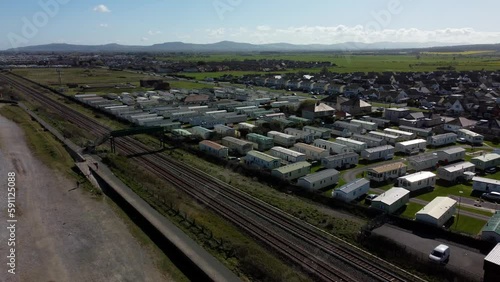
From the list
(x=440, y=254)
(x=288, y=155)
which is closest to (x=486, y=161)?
(x=288, y=155)

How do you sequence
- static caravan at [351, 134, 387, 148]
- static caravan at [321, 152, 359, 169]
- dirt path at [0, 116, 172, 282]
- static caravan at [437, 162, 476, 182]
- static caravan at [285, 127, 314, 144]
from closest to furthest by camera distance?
dirt path at [0, 116, 172, 282] → static caravan at [437, 162, 476, 182] → static caravan at [321, 152, 359, 169] → static caravan at [351, 134, 387, 148] → static caravan at [285, 127, 314, 144]

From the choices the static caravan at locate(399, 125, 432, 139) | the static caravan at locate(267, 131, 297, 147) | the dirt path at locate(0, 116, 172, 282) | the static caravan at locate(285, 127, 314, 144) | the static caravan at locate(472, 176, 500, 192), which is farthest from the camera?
the static caravan at locate(399, 125, 432, 139)

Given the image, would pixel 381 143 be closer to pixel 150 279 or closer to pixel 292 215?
pixel 292 215

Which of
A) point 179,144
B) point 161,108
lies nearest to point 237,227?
point 179,144

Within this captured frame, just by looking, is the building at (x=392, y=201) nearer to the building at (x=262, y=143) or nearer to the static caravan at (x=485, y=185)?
the static caravan at (x=485, y=185)

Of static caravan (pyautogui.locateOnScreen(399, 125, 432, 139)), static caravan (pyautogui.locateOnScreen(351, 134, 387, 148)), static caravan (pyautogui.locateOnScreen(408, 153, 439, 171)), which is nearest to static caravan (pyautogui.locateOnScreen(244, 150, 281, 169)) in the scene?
static caravan (pyautogui.locateOnScreen(408, 153, 439, 171))

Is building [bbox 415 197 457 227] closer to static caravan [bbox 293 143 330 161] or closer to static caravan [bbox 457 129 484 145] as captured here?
static caravan [bbox 293 143 330 161]
